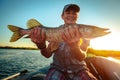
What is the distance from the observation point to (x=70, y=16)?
178 inches

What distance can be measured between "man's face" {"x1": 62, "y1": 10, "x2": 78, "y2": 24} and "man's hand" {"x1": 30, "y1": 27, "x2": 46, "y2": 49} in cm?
65

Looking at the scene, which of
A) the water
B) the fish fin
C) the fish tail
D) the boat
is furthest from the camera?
the water

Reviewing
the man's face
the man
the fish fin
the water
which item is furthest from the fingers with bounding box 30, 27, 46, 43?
the water

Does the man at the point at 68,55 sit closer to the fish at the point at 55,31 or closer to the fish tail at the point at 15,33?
the fish at the point at 55,31

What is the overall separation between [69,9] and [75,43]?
2.95 feet

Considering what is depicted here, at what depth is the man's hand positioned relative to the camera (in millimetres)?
4316

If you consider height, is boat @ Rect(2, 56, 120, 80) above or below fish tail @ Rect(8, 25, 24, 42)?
below

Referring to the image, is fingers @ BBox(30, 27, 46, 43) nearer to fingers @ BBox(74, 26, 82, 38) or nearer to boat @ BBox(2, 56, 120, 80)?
fingers @ BBox(74, 26, 82, 38)

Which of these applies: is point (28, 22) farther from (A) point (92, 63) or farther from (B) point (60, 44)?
(A) point (92, 63)

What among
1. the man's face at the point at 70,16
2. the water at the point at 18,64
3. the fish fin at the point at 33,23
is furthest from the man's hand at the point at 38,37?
the water at the point at 18,64

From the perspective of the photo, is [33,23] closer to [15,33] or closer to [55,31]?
[15,33]

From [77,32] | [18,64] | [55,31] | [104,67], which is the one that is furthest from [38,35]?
[18,64]

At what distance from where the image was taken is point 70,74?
429cm

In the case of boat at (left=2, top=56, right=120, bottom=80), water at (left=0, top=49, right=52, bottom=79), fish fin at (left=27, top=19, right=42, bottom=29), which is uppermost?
fish fin at (left=27, top=19, right=42, bottom=29)
